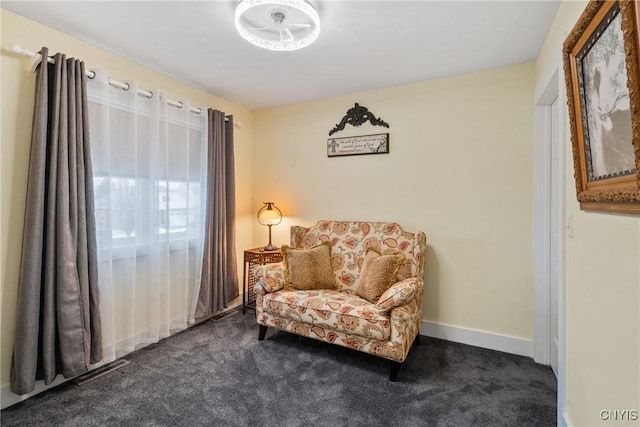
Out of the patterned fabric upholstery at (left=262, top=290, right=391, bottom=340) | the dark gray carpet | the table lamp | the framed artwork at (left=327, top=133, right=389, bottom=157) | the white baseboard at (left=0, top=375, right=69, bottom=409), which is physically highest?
the framed artwork at (left=327, top=133, right=389, bottom=157)

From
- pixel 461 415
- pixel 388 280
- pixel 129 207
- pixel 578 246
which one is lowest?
pixel 461 415

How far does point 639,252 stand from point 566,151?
0.83 m

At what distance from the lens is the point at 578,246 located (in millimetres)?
1435

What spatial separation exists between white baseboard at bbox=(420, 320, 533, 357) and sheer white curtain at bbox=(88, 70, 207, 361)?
226 cm

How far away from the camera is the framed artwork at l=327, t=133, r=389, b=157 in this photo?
9.95 feet

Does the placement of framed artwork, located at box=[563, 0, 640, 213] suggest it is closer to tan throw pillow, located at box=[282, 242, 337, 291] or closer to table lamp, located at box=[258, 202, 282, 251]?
tan throw pillow, located at box=[282, 242, 337, 291]

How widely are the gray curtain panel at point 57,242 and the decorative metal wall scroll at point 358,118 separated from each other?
2160 mm

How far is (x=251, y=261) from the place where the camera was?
331 centimetres

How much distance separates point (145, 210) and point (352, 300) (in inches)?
72.2

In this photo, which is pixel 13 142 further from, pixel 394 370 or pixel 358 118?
pixel 394 370

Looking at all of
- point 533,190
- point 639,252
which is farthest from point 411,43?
point 639,252

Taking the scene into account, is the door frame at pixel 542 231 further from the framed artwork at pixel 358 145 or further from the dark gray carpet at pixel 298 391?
the framed artwork at pixel 358 145

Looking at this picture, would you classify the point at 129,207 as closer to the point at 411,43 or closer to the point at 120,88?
the point at 120,88

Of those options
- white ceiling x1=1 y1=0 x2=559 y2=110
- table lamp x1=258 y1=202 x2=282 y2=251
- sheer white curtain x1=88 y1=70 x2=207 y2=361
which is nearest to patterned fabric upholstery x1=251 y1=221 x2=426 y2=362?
table lamp x1=258 y1=202 x2=282 y2=251
